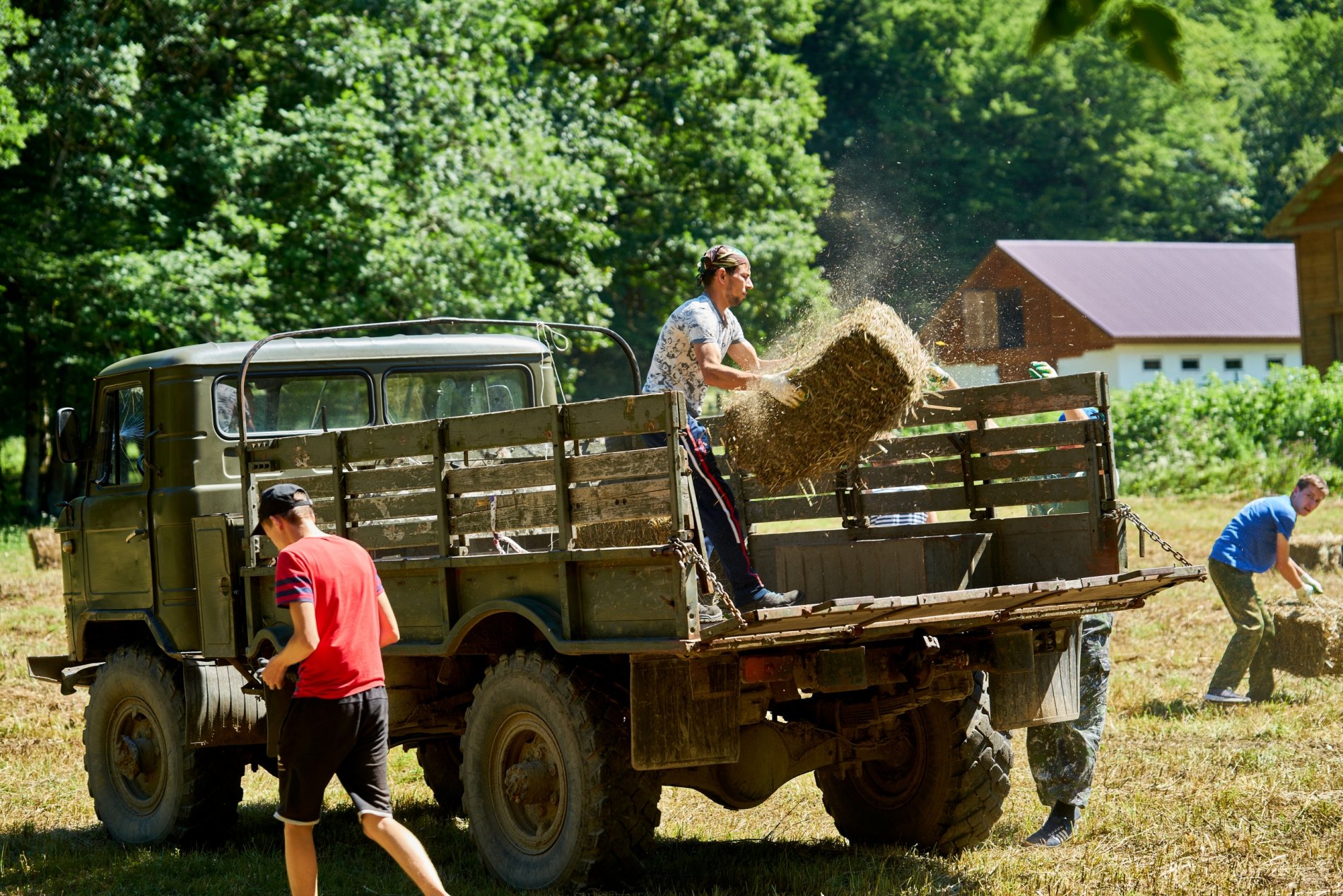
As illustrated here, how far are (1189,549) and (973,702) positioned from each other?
12.3m

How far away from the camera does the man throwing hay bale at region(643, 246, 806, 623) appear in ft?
20.2

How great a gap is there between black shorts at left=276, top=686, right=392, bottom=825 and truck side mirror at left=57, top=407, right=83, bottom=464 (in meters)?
3.17

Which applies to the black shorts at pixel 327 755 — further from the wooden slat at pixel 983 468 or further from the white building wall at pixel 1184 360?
the white building wall at pixel 1184 360

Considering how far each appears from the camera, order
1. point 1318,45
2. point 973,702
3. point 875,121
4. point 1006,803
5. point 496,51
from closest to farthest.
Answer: point 973,702 < point 1006,803 < point 496,51 < point 875,121 < point 1318,45

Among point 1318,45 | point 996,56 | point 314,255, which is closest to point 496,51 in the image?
point 314,255

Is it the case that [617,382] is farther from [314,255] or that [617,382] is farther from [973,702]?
[973,702]

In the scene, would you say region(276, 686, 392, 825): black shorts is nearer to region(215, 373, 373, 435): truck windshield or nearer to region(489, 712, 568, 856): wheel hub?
region(489, 712, 568, 856): wheel hub

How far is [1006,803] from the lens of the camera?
7.62 metres

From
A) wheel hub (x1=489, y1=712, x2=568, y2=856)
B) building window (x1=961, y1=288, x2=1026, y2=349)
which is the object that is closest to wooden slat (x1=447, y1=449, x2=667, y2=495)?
wheel hub (x1=489, y1=712, x2=568, y2=856)

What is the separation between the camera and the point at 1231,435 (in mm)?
26562

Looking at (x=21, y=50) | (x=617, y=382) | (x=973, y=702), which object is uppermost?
(x=21, y=50)

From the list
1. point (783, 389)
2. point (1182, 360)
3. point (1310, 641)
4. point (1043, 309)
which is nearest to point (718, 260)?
point (783, 389)

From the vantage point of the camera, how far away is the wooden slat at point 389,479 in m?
6.41

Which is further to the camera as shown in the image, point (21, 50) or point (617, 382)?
point (617, 382)
